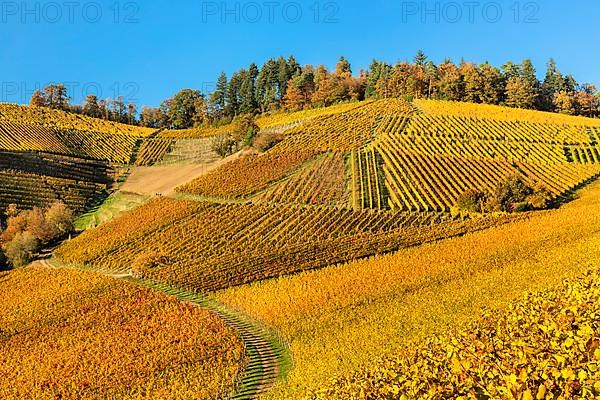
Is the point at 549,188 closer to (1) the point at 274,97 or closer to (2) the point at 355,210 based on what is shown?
(2) the point at 355,210

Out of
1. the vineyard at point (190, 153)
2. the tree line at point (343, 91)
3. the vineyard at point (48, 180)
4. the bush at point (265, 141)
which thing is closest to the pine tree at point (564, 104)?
the tree line at point (343, 91)

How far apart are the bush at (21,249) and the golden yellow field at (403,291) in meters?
28.9

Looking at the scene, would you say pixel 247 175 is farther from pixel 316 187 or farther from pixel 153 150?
pixel 153 150

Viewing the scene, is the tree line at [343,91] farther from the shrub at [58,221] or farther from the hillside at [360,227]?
the shrub at [58,221]

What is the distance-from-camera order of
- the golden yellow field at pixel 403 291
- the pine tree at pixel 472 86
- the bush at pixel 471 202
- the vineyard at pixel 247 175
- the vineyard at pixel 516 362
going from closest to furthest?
the vineyard at pixel 516 362, the golden yellow field at pixel 403 291, the bush at pixel 471 202, the vineyard at pixel 247 175, the pine tree at pixel 472 86

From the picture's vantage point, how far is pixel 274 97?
13762cm

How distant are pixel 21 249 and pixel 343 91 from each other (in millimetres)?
83900

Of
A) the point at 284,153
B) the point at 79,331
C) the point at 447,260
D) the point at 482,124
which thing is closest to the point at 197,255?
the point at 79,331

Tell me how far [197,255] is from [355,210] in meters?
15.7

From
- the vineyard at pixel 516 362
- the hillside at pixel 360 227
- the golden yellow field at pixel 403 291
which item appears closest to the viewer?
the vineyard at pixel 516 362

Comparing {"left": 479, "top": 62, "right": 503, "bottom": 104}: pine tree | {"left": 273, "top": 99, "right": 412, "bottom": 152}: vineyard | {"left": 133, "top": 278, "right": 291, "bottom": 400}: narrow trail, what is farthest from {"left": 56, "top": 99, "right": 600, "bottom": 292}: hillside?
{"left": 479, "top": 62, "right": 503, "bottom": 104}: pine tree

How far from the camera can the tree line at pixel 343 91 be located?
114188 mm

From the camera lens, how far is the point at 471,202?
47.8m

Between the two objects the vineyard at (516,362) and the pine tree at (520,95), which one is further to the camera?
the pine tree at (520,95)
